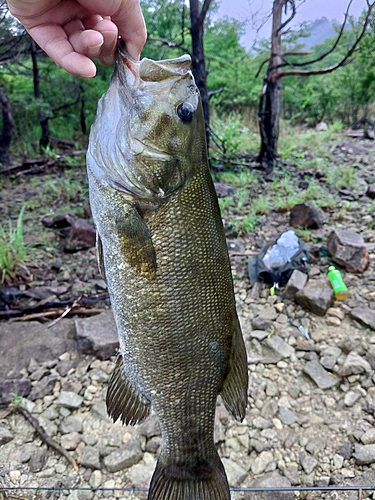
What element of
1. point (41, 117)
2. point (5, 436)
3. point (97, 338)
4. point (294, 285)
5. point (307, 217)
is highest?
point (41, 117)

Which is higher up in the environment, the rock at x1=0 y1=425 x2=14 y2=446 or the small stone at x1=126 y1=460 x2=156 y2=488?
the rock at x1=0 y1=425 x2=14 y2=446

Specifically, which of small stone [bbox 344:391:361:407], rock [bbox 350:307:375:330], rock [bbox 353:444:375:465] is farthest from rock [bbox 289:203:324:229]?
rock [bbox 353:444:375:465]

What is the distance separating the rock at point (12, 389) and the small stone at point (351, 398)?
2284 mm

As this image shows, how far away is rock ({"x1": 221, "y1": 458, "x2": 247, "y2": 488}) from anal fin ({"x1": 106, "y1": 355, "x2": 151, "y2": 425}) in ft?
3.63

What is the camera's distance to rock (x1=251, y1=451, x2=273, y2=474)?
2.40 m

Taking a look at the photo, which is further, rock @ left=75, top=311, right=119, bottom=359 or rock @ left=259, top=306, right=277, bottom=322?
rock @ left=259, top=306, right=277, bottom=322

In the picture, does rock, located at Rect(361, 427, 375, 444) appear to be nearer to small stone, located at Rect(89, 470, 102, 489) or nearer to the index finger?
small stone, located at Rect(89, 470, 102, 489)

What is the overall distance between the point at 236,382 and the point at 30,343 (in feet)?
7.42

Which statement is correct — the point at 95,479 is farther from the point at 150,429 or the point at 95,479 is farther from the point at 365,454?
the point at 365,454

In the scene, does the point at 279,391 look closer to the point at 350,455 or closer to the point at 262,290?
the point at 350,455

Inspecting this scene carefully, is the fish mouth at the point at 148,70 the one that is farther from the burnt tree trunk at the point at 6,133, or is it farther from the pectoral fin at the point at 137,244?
the burnt tree trunk at the point at 6,133

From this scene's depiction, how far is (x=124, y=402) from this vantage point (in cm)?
157

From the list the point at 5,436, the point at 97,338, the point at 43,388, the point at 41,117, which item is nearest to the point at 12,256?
the point at 97,338

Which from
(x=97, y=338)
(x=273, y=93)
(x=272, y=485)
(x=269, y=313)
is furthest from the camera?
(x=273, y=93)
